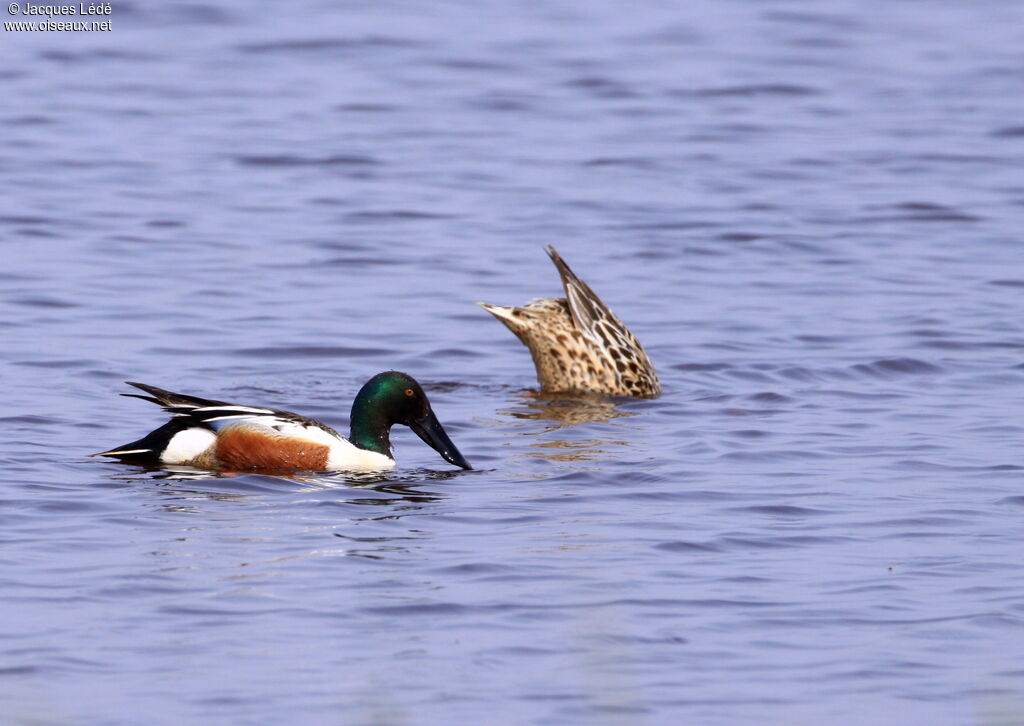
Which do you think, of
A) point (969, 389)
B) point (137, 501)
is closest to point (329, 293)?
point (969, 389)

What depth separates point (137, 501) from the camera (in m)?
8.38

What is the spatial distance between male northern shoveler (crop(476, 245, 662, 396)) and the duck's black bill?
2.07 metres

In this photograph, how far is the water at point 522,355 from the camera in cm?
637

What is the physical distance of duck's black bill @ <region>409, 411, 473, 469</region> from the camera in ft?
30.8

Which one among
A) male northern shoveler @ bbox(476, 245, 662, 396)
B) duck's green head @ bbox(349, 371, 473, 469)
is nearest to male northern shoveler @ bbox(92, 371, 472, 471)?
duck's green head @ bbox(349, 371, 473, 469)

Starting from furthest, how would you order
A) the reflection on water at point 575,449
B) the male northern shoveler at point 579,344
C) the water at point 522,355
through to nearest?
the male northern shoveler at point 579,344, the reflection on water at point 575,449, the water at point 522,355

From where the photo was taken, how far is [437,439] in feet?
31.0

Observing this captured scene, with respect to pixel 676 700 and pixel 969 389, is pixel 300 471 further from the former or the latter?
pixel 969 389

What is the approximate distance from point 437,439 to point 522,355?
3.47 metres

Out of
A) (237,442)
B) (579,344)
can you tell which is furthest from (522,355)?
(237,442)

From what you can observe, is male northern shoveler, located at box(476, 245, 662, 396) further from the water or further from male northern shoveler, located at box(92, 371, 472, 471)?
male northern shoveler, located at box(92, 371, 472, 471)

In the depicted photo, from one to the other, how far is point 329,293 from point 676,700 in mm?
8158

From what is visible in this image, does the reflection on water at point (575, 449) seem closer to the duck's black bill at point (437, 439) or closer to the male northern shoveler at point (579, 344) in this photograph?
the duck's black bill at point (437, 439)

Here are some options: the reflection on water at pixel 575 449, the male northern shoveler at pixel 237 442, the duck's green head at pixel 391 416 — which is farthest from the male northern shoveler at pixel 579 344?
the male northern shoveler at pixel 237 442
